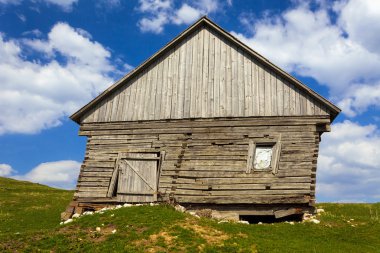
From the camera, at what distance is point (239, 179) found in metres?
19.3

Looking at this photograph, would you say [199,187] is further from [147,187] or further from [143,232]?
[143,232]

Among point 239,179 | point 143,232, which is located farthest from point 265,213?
point 143,232

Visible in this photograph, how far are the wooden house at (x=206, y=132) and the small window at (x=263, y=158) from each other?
0.05 metres

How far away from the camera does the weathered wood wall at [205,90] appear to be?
20281mm

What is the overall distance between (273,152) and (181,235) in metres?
7.09

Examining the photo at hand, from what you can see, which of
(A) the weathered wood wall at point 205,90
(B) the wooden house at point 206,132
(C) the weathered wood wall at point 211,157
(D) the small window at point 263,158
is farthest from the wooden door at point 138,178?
(D) the small window at point 263,158

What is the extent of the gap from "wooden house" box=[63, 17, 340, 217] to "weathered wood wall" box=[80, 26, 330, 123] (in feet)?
0.18

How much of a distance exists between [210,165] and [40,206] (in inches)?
637

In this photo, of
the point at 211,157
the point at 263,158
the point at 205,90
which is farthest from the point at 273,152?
the point at 205,90

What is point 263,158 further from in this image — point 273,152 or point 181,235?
point 181,235

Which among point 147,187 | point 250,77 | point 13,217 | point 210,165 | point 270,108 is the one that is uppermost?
point 250,77

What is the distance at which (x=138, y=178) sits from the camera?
68.9 feet

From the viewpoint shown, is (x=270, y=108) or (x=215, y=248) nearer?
(x=215, y=248)

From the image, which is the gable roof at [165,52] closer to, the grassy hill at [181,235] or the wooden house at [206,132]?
the wooden house at [206,132]
